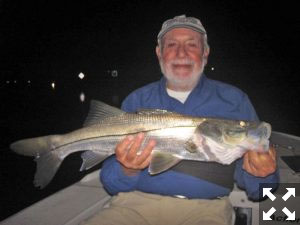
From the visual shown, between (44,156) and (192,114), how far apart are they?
170 centimetres

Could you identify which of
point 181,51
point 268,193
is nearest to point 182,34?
point 181,51

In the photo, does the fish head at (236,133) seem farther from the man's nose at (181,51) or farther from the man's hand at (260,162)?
the man's nose at (181,51)

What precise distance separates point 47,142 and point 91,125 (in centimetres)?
50

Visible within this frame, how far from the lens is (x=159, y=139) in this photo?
3.34 m

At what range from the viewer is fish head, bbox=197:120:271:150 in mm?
2945

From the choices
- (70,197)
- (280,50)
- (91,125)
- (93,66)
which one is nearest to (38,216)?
(70,197)

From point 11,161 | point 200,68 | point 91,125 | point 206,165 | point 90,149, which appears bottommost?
point 11,161

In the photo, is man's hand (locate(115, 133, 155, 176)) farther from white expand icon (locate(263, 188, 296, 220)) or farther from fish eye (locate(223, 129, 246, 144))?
white expand icon (locate(263, 188, 296, 220))

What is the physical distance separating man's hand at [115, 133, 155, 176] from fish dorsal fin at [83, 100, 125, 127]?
371 millimetres

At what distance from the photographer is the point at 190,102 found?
389 cm

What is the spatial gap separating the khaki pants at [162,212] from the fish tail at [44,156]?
0.65 m

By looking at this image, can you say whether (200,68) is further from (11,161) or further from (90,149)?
(11,161)

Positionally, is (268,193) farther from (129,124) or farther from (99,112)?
(99,112)

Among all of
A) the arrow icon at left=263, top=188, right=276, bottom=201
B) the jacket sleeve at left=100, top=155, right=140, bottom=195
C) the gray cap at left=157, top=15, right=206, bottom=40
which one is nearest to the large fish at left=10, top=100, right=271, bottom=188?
the jacket sleeve at left=100, top=155, right=140, bottom=195
